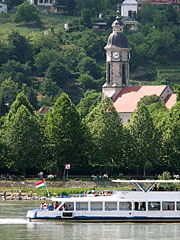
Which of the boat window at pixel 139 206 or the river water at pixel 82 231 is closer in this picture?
the river water at pixel 82 231

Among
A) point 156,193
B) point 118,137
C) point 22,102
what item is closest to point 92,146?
point 118,137

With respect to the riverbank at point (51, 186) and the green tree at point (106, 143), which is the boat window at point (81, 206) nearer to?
the riverbank at point (51, 186)

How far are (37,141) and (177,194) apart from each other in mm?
48483

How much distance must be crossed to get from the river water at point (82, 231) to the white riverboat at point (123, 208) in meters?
0.87

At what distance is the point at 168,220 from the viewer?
105750mm

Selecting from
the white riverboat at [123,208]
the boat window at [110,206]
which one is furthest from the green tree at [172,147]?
the boat window at [110,206]

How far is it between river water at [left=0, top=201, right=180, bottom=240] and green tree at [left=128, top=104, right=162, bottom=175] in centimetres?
4716

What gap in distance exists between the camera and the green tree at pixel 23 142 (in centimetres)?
15100

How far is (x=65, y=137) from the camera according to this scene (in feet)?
500

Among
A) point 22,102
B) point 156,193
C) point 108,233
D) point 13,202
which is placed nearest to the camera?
point 108,233

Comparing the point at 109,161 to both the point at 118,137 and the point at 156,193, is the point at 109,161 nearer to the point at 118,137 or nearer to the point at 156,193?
the point at 118,137

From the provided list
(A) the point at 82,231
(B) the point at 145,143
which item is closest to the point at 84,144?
(B) the point at 145,143

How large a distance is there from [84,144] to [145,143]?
29.1 feet

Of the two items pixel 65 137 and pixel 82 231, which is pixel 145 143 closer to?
pixel 65 137
